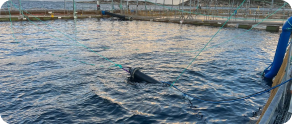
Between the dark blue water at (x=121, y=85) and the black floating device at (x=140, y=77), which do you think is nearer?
the dark blue water at (x=121, y=85)

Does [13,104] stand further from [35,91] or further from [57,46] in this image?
[57,46]

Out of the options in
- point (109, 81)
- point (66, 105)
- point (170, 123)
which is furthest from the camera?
point (109, 81)

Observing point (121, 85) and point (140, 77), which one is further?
point (140, 77)

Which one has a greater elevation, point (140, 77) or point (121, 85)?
point (140, 77)

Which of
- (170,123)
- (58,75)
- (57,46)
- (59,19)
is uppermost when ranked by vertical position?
(59,19)

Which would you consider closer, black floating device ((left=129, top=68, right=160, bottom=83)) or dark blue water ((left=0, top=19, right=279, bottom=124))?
dark blue water ((left=0, top=19, right=279, bottom=124))

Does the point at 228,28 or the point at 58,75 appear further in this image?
the point at 228,28

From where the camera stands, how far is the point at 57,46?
72.3 feet

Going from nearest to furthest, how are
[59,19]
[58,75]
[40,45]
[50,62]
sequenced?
[58,75], [50,62], [40,45], [59,19]

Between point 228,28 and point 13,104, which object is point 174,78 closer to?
point 13,104

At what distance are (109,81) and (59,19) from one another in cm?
4314

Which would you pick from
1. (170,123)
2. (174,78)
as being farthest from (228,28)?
(170,123)

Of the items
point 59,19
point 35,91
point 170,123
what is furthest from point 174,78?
point 59,19

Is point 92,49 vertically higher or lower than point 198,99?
higher
